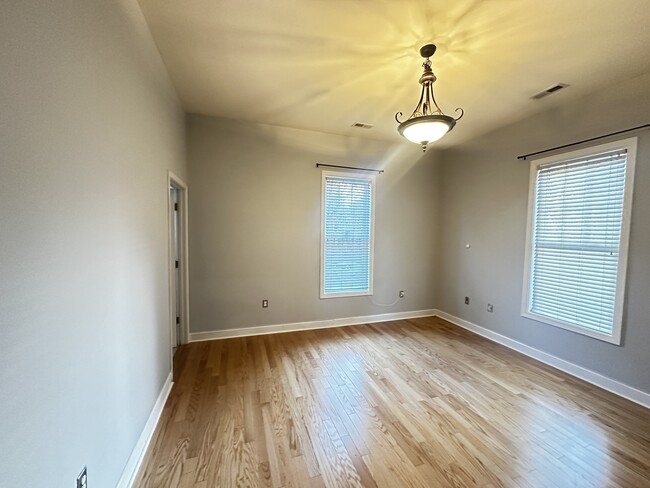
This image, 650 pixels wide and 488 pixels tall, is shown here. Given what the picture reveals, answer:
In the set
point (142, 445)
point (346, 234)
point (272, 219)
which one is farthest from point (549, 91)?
point (142, 445)

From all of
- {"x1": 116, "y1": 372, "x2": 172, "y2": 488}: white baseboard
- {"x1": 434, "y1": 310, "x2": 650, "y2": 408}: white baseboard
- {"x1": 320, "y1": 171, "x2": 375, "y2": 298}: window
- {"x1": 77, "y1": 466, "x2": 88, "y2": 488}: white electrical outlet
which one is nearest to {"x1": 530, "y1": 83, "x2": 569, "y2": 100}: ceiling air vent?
{"x1": 320, "y1": 171, "x2": 375, "y2": 298}: window

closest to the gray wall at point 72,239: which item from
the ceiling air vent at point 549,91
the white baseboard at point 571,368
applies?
the ceiling air vent at point 549,91

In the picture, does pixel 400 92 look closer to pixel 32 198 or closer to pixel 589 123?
pixel 589 123

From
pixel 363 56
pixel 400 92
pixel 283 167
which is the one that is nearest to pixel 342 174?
pixel 283 167

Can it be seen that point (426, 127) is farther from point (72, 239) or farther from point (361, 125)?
point (72, 239)

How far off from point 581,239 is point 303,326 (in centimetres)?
343

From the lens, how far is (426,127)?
1.97 m

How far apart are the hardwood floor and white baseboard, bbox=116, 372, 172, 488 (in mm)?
48

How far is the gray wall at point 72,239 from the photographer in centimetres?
75

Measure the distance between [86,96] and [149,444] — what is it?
2.08 meters

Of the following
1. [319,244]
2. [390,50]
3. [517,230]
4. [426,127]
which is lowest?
[319,244]

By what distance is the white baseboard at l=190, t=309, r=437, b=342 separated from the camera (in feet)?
11.5

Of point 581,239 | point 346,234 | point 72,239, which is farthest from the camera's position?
point 346,234

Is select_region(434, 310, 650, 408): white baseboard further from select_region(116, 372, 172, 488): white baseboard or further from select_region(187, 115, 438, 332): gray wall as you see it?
select_region(116, 372, 172, 488): white baseboard
